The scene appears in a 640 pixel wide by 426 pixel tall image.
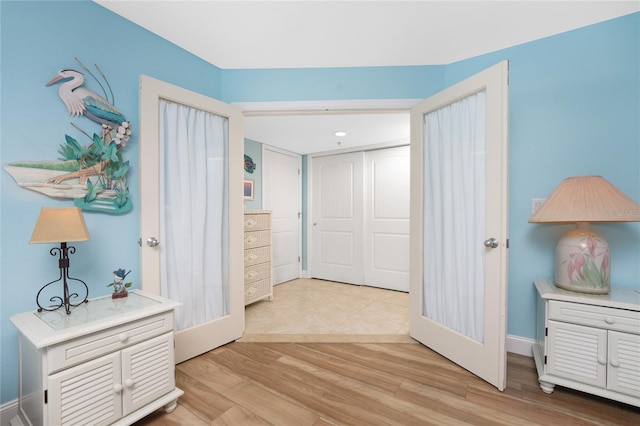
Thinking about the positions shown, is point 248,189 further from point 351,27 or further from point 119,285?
point 351,27

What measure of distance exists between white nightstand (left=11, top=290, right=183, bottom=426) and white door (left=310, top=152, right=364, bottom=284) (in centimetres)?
316

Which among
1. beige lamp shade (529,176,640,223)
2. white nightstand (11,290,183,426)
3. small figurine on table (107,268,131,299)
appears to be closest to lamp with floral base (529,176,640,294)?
beige lamp shade (529,176,640,223)

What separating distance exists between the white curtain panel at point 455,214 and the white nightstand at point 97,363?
1871 millimetres

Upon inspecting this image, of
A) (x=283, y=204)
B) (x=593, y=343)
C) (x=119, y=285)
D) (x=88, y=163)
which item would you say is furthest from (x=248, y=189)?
(x=593, y=343)

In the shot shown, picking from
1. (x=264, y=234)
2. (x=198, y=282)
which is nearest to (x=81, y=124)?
(x=198, y=282)

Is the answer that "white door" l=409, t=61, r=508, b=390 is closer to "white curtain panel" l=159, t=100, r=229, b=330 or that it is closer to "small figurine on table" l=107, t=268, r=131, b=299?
"white curtain panel" l=159, t=100, r=229, b=330

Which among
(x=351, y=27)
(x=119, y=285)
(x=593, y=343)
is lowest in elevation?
(x=593, y=343)

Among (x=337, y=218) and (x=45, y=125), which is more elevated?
(x=45, y=125)

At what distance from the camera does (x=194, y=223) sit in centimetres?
210

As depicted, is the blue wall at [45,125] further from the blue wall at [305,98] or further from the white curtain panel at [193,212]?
the white curtain panel at [193,212]

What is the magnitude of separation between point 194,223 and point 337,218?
9.12ft

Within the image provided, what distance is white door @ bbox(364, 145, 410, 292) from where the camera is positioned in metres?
3.96

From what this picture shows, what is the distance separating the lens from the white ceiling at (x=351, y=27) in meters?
1.71

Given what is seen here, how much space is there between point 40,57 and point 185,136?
80 cm
